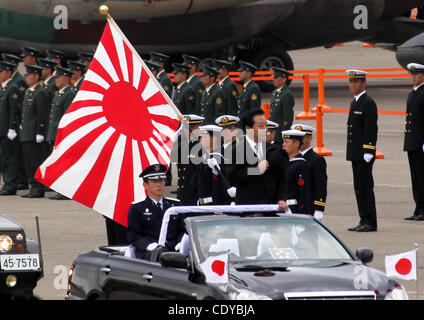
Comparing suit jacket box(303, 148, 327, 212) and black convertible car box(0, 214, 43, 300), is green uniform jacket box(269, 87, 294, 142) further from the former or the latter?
black convertible car box(0, 214, 43, 300)

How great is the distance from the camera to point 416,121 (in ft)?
48.1

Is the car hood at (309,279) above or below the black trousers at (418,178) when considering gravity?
above

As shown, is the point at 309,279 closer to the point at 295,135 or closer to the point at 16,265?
the point at 16,265

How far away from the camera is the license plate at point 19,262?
898cm

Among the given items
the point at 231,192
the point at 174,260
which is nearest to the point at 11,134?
the point at 231,192

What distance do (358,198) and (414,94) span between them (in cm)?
170

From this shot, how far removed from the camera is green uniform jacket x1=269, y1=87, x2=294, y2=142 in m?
16.6

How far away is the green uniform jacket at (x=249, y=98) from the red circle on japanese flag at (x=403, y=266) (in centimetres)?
977

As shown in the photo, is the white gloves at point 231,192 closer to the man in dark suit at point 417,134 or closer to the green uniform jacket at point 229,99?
the man in dark suit at point 417,134

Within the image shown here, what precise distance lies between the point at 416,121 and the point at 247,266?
7.40 m

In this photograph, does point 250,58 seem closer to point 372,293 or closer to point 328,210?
point 328,210

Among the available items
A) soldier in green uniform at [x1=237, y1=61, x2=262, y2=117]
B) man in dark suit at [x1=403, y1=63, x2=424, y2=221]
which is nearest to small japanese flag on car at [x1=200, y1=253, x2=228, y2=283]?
man in dark suit at [x1=403, y1=63, x2=424, y2=221]

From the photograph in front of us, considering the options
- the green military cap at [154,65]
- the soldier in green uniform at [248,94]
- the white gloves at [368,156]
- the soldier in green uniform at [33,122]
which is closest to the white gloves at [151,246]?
the white gloves at [368,156]
